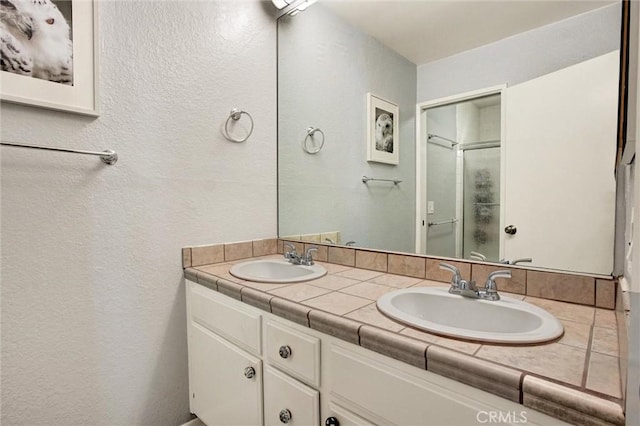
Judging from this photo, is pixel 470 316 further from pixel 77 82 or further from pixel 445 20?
pixel 77 82

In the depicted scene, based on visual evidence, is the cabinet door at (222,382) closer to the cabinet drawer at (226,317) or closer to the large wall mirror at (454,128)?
the cabinet drawer at (226,317)

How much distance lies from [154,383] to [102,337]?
0.31 m

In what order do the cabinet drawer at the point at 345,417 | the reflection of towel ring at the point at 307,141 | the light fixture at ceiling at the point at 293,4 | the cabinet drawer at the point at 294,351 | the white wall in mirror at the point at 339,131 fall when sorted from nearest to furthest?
the cabinet drawer at the point at 345,417
the cabinet drawer at the point at 294,351
the white wall in mirror at the point at 339,131
the light fixture at ceiling at the point at 293,4
the reflection of towel ring at the point at 307,141

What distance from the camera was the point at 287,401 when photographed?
3.13 ft

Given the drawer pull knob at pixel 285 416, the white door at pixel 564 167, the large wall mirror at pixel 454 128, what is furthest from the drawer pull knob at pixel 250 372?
the white door at pixel 564 167

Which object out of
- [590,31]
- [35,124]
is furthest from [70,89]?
[590,31]

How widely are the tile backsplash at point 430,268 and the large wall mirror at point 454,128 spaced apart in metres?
0.04

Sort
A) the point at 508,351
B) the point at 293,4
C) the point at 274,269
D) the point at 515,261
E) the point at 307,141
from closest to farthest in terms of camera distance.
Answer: the point at 508,351, the point at 515,261, the point at 274,269, the point at 293,4, the point at 307,141

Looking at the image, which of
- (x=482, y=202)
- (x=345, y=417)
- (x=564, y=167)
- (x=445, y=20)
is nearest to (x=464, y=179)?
(x=482, y=202)

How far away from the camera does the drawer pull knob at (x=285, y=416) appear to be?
947 millimetres

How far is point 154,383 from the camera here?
134 centimetres

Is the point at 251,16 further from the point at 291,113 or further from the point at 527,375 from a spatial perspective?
the point at 527,375

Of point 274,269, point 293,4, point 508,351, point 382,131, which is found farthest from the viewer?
point 293,4

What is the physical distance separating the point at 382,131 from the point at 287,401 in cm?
115
